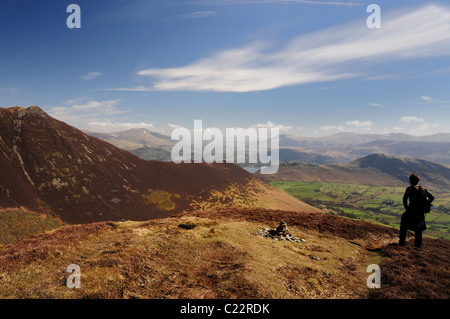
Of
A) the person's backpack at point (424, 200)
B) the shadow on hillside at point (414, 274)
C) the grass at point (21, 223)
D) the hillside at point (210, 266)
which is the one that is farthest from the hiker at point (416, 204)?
the grass at point (21, 223)

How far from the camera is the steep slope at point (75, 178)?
39719 mm

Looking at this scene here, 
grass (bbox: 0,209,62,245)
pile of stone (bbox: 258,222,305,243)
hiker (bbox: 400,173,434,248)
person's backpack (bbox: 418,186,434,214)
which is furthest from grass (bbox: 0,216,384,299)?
grass (bbox: 0,209,62,245)

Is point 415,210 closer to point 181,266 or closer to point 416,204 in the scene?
point 416,204

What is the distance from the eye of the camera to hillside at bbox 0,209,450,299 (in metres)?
10.2

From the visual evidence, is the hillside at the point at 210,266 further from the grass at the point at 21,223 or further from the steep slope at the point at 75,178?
the steep slope at the point at 75,178

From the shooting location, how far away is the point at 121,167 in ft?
199

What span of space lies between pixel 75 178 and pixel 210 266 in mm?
48123

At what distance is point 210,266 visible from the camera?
543 inches

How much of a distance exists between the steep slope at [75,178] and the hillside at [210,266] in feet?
83.8

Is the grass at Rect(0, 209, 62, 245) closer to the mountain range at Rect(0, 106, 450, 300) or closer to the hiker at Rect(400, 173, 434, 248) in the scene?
the mountain range at Rect(0, 106, 450, 300)

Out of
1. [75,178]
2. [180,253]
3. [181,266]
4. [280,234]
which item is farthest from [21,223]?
[280,234]

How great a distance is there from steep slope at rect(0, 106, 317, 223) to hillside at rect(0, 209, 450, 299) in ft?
83.8
